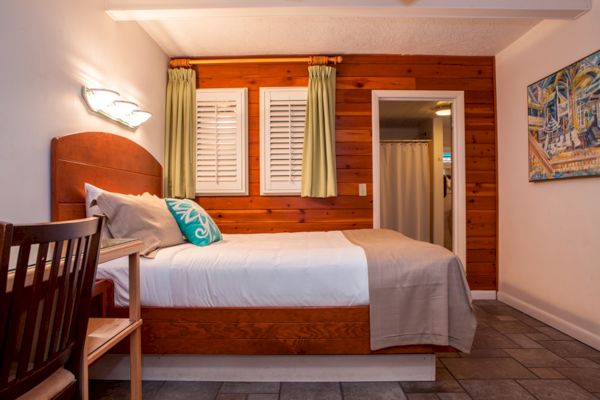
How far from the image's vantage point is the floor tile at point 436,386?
1.63 metres

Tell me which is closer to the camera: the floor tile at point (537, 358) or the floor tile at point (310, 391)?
the floor tile at point (310, 391)

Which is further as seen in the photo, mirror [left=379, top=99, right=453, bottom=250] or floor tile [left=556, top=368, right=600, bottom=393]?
mirror [left=379, top=99, right=453, bottom=250]

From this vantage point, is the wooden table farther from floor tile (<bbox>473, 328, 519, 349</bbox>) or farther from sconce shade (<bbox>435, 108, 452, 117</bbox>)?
sconce shade (<bbox>435, 108, 452, 117</bbox>)

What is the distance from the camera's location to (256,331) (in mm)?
1590

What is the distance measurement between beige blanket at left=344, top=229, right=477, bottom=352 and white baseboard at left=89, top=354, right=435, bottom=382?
21 cm

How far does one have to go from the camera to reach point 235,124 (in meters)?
3.09

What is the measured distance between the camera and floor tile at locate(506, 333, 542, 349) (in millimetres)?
2137

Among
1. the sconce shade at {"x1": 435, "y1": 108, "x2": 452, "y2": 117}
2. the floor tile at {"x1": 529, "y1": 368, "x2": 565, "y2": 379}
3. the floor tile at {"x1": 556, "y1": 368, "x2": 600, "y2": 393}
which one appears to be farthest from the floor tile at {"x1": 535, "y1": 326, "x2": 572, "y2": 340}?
the sconce shade at {"x1": 435, "y1": 108, "x2": 452, "y2": 117}

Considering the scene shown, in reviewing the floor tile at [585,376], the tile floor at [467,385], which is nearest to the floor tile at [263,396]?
the tile floor at [467,385]

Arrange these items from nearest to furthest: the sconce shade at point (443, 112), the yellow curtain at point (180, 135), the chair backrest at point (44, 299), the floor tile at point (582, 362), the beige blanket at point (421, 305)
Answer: the chair backrest at point (44, 299)
the beige blanket at point (421, 305)
the floor tile at point (582, 362)
the yellow curtain at point (180, 135)
the sconce shade at point (443, 112)

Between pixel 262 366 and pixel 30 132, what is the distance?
167 centimetres

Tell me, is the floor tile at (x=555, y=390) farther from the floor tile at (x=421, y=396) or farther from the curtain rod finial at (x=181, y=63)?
the curtain rod finial at (x=181, y=63)

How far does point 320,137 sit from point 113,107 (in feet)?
5.61

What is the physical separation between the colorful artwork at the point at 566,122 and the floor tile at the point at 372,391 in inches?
75.5
